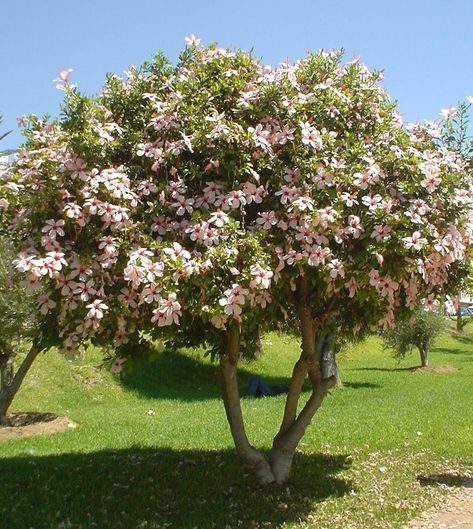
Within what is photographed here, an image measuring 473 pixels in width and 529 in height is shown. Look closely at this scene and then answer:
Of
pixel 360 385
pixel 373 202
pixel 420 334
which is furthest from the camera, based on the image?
pixel 420 334

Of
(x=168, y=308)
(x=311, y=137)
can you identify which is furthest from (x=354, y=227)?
(x=168, y=308)

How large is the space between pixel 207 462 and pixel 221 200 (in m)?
5.63

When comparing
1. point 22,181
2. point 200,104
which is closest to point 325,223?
point 200,104

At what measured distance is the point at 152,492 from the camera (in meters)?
8.80

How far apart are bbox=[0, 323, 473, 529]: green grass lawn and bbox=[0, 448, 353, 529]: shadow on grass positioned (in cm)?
2

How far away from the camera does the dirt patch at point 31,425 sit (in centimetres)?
1489

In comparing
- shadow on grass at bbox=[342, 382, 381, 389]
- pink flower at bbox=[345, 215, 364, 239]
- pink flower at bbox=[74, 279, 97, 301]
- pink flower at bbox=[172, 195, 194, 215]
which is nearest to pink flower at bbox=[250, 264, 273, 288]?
pink flower at bbox=[172, 195, 194, 215]

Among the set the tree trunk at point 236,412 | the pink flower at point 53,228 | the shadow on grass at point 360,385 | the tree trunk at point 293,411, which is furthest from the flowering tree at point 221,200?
the shadow on grass at point 360,385

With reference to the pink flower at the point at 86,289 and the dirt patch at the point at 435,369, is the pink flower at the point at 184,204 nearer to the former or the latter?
the pink flower at the point at 86,289

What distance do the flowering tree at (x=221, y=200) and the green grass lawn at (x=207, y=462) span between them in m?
2.13

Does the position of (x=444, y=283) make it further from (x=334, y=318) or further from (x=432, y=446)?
(x=432, y=446)

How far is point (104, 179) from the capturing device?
21.0 ft

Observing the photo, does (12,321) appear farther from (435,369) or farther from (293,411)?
(435,369)

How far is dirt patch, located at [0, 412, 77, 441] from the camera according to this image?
48.8 feet
